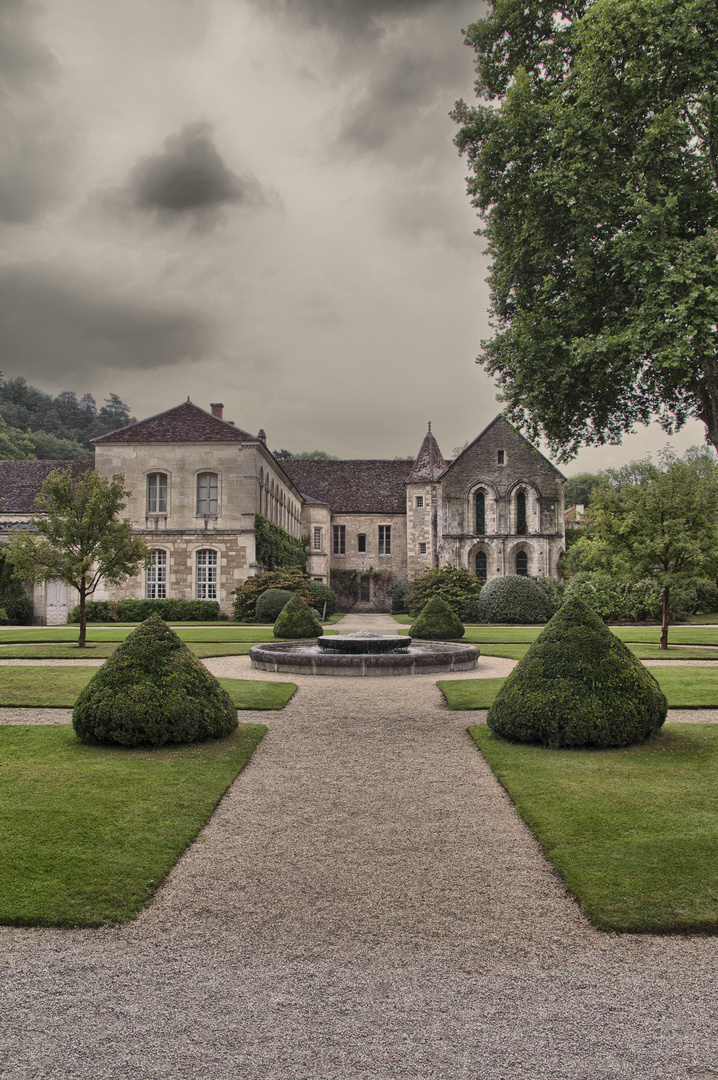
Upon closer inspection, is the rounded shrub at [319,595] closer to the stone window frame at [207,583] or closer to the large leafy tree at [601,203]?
the stone window frame at [207,583]

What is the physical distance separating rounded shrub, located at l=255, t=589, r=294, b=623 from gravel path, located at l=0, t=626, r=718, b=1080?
23.3 metres

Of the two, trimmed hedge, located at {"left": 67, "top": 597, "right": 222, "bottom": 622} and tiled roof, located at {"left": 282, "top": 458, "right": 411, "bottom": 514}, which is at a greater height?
tiled roof, located at {"left": 282, "top": 458, "right": 411, "bottom": 514}

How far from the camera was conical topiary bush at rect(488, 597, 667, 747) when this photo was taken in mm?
7648

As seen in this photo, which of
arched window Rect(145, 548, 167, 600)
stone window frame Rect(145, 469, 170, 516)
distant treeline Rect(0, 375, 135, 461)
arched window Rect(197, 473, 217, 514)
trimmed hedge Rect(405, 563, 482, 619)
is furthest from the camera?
distant treeline Rect(0, 375, 135, 461)

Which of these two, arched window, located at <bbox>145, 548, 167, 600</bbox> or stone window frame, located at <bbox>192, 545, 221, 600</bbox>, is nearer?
stone window frame, located at <bbox>192, 545, 221, 600</bbox>

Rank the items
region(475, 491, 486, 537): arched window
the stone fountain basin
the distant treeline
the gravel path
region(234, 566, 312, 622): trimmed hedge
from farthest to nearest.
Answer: the distant treeline, region(475, 491, 486, 537): arched window, region(234, 566, 312, 622): trimmed hedge, the stone fountain basin, the gravel path

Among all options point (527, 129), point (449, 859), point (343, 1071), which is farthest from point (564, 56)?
point (343, 1071)

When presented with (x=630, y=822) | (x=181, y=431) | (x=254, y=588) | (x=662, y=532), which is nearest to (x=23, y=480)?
(x=181, y=431)

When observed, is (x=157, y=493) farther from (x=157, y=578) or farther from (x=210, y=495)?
(x=157, y=578)

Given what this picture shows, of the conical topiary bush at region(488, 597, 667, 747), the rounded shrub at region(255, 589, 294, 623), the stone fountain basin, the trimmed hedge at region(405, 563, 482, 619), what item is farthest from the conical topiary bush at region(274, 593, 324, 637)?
the conical topiary bush at region(488, 597, 667, 747)

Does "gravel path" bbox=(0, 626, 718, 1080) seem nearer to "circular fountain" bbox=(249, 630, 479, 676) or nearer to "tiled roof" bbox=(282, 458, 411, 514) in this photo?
"circular fountain" bbox=(249, 630, 479, 676)

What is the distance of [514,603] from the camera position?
102 feet

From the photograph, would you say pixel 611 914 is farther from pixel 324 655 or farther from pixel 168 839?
pixel 324 655

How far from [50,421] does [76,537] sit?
71.8 metres
